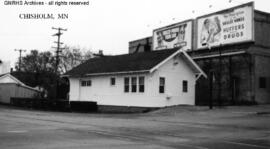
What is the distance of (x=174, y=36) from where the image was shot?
47938 mm

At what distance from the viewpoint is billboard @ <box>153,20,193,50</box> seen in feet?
150

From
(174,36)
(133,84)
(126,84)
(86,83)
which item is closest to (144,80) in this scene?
(133,84)

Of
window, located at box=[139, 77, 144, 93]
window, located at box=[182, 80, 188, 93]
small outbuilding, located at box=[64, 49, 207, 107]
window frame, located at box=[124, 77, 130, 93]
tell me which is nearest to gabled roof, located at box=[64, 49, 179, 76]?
small outbuilding, located at box=[64, 49, 207, 107]

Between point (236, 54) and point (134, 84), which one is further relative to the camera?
point (236, 54)

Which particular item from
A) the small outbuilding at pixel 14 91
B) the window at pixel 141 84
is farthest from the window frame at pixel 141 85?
the small outbuilding at pixel 14 91

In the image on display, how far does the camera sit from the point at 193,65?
112 ft

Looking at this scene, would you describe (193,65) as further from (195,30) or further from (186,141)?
(186,141)

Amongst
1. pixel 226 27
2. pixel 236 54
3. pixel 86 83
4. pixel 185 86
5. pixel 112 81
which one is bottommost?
pixel 185 86

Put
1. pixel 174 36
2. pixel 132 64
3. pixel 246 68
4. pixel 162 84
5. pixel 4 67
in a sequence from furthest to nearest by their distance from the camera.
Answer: pixel 4 67
pixel 174 36
pixel 246 68
pixel 132 64
pixel 162 84

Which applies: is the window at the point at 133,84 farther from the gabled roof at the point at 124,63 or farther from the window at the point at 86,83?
the window at the point at 86,83

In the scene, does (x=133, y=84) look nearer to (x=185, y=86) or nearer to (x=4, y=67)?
(x=185, y=86)

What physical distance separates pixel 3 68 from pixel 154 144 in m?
67.7

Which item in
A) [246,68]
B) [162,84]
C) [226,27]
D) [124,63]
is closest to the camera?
[162,84]

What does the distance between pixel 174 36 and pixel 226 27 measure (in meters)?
9.22
